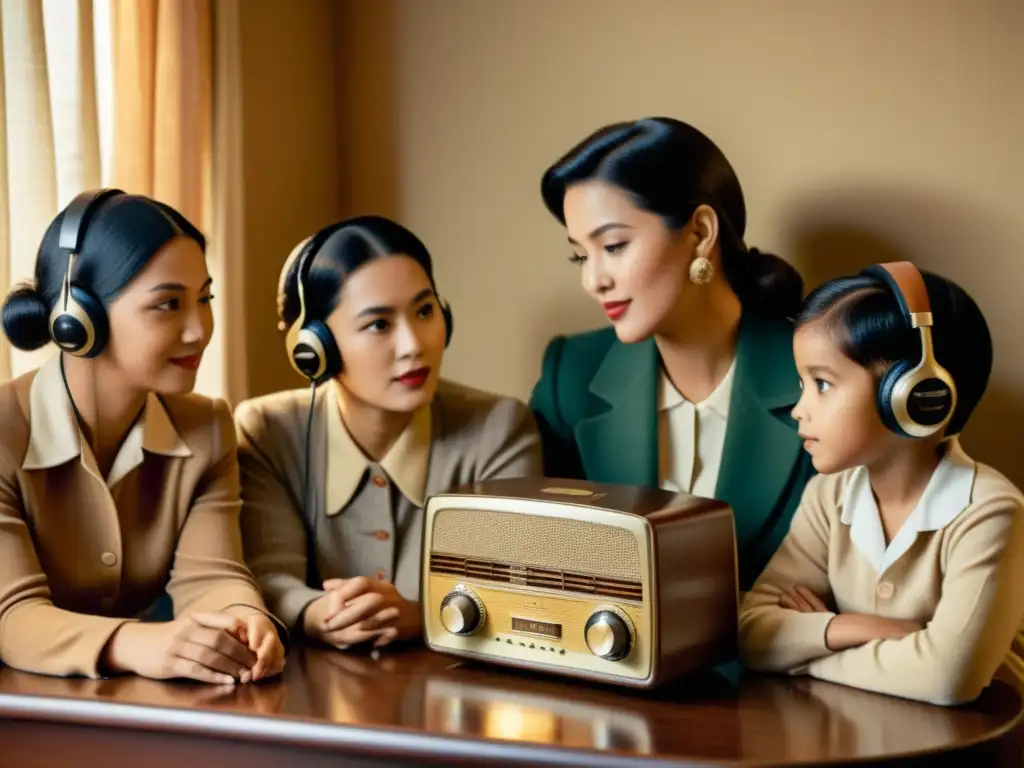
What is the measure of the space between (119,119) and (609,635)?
95 cm

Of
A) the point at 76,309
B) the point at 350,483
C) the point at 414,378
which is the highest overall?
the point at 76,309

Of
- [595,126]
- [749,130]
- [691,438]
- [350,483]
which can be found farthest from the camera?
[595,126]

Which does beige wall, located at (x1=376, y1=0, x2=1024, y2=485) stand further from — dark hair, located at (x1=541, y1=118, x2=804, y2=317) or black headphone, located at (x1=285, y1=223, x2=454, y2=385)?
black headphone, located at (x1=285, y1=223, x2=454, y2=385)

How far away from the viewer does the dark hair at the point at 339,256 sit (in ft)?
4.45

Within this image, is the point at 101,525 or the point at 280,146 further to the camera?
the point at 280,146

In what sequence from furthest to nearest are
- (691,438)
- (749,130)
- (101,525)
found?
(749,130) → (691,438) → (101,525)

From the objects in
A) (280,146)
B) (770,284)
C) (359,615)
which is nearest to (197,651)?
(359,615)

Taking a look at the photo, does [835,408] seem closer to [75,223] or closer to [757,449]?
[757,449]

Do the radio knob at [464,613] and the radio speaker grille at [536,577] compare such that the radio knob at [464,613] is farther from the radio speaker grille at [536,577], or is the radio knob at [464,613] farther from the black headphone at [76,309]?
the black headphone at [76,309]

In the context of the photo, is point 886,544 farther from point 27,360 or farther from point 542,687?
point 27,360

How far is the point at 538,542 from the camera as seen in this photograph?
118cm

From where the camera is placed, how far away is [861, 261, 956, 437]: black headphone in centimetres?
109

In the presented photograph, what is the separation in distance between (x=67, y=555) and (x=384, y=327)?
0.43 metres

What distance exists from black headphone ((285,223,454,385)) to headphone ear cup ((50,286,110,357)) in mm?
227
